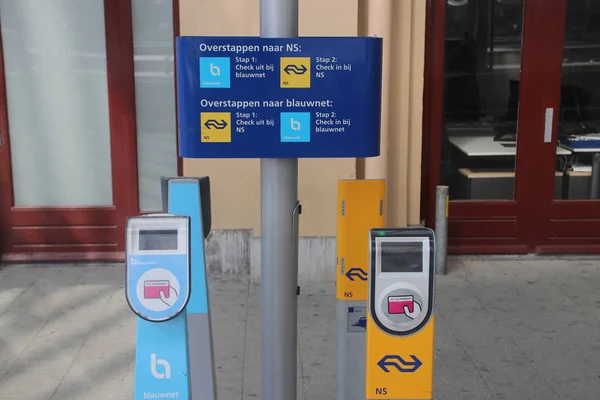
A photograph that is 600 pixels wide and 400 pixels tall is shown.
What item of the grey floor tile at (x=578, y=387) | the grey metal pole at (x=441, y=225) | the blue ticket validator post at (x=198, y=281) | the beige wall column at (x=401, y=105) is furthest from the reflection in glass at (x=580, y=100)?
the blue ticket validator post at (x=198, y=281)

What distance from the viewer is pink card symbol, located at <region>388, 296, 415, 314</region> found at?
295 cm

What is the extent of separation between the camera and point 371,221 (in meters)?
3.66

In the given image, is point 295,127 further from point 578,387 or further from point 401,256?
point 578,387

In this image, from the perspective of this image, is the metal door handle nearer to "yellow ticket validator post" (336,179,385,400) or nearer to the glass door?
the glass door

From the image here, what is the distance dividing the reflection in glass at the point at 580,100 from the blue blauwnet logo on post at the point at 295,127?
164 inches

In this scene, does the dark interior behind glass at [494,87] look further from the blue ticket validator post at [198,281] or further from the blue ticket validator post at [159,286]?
the blue ticket validator post at [159,286]

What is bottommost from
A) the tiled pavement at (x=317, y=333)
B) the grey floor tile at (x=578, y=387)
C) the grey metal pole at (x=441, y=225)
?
the grey floor tile at (x=578, y=387)

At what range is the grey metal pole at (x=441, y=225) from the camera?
627 centimetres

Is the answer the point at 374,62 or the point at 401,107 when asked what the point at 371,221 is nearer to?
the point at 374,62

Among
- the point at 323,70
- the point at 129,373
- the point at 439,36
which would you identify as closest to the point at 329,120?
the point at 323,70

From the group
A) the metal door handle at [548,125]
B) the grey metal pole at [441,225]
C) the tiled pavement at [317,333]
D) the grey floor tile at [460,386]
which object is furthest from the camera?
the metal door handle at [548,125]

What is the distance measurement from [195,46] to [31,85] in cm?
382

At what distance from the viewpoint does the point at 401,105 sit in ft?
20.3

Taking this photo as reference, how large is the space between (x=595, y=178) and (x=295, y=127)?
4.54 metres
